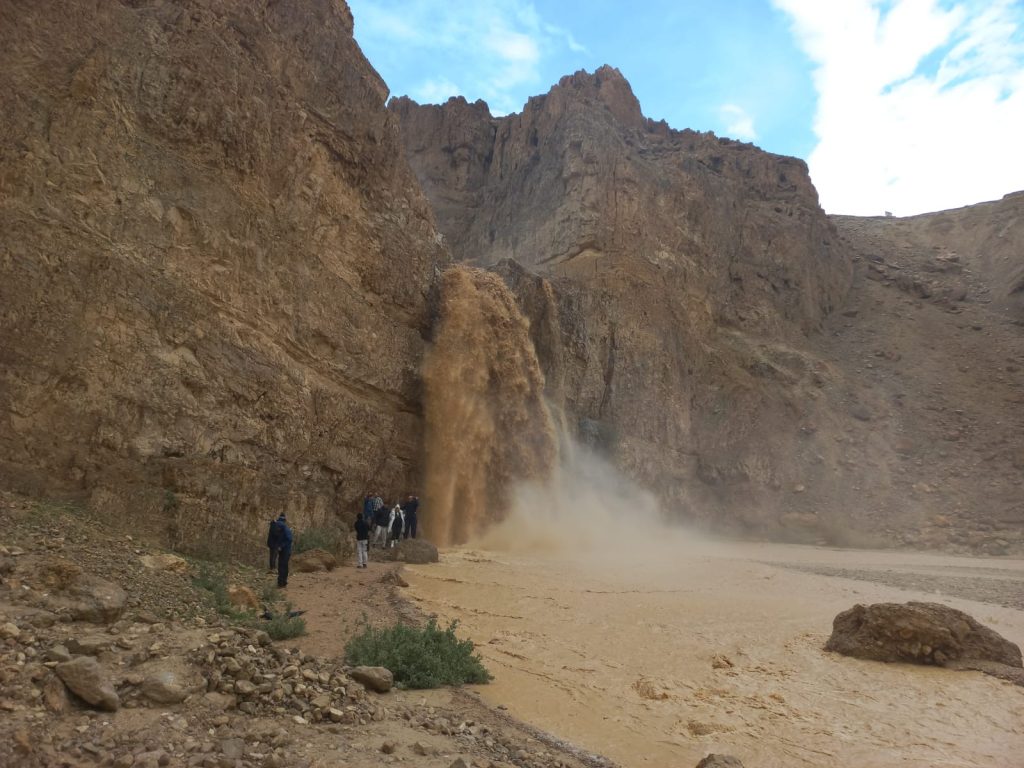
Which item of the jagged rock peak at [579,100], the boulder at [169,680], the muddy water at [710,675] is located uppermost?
the jagged rock peak at [579,100]

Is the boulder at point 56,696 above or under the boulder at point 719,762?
above

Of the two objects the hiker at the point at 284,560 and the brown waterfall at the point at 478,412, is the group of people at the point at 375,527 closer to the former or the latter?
the hiker at the point at 284,560

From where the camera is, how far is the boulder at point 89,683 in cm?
420

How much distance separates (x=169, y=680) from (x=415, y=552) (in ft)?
32.9

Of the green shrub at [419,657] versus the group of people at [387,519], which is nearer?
the green shrub at [419,657]

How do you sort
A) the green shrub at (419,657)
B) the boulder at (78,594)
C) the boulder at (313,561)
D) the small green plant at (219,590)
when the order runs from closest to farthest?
the boulder at (78,594)
the green shrub at (419,657)
the small green plant at (219,590)
the boulder at (313,561)

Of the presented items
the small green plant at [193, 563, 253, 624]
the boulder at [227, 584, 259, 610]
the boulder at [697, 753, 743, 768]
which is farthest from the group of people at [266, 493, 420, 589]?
the boulder at [697, 753, 743, 768]

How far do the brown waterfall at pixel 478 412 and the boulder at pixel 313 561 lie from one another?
6552mm

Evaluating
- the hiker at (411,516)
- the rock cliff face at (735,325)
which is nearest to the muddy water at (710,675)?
the hiker at (411,516)

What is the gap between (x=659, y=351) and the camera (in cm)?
3384

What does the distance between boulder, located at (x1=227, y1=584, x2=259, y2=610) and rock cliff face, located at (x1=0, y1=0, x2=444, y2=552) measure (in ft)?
9.05

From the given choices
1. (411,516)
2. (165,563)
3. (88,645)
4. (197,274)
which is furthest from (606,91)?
(88,645)

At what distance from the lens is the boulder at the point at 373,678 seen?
5883mm

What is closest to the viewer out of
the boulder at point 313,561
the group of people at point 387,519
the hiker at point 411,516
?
the boulder at point 313,561
